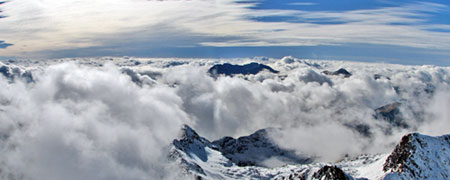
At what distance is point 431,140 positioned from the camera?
575ft

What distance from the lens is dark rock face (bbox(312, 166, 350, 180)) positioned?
14538 centimetres

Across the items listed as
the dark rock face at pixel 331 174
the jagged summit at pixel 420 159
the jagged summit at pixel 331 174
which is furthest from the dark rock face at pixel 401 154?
the dark rock face at pixel 331 174

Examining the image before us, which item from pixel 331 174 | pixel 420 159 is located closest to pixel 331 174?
pixel 331 174

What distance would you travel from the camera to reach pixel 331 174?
149 metres

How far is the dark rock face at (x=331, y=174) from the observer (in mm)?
145375

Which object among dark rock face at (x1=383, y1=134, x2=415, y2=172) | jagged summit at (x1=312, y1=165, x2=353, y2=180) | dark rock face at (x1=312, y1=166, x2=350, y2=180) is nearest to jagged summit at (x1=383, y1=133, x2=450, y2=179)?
dark rock face at (x1=383, y1=134, x2=415, y2=172)

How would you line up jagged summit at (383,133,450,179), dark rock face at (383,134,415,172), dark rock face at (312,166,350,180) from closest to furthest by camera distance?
dark rock face at (312,166,350,180)
jagged summit at (383,133,450,179)
dark rock face at (383,134,415,172)

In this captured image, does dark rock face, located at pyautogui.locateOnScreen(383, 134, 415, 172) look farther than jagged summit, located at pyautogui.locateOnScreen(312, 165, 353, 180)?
Yes

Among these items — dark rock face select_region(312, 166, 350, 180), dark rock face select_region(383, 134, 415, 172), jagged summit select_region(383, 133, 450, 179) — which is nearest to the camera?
dark rock face select_region(312, 166, 350, 180)

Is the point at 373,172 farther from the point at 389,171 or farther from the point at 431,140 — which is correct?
the point at 431,140

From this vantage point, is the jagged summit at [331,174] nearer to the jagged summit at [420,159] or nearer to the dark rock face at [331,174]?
the dark rock face at [331,174]

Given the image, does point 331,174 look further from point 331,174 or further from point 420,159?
point 420,159

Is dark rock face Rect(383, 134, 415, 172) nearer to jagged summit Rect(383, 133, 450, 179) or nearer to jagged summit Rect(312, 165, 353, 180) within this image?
jagged summit Rect(383, 133, 450, 179)

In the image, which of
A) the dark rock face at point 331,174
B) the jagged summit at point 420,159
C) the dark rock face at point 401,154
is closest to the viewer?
the dark rock face at point 331,174
